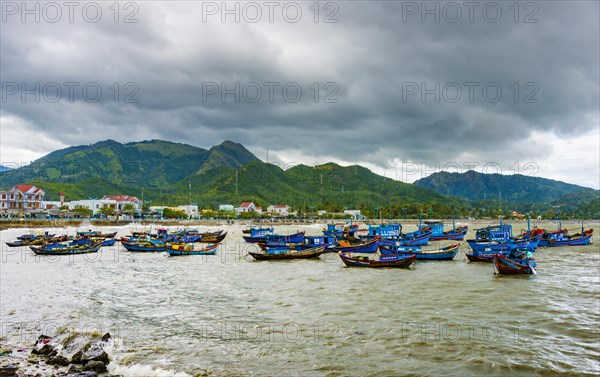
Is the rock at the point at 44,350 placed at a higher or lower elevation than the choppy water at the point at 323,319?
higher

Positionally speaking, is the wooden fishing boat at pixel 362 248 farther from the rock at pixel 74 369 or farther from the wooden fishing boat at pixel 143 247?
the rock at pixel 74 369

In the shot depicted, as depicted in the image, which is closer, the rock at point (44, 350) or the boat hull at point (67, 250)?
the rock at point (44, 350)

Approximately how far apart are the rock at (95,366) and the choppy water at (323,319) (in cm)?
77

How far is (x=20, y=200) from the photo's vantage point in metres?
136

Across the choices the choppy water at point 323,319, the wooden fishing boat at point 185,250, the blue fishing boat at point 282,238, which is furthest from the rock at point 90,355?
the blue fishing boat at point 282,238

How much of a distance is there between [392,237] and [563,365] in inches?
2069

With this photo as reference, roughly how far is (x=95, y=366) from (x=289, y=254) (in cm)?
3557

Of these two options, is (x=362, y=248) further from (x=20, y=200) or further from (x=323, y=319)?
(x=20, y=200)

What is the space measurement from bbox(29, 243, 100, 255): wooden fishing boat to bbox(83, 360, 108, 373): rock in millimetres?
47371

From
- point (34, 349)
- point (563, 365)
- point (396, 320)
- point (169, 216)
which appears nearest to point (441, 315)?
point (396, 320)

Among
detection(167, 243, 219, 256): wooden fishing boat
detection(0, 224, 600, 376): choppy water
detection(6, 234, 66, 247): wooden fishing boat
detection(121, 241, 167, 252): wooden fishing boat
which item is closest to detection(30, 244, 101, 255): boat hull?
detection(121, 241, 167, 252): wooden fishing boat

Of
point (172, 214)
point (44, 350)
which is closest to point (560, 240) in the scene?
point (44, 350)

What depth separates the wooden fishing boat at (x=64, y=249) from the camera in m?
53.6

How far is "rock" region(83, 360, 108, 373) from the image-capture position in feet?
46.6
